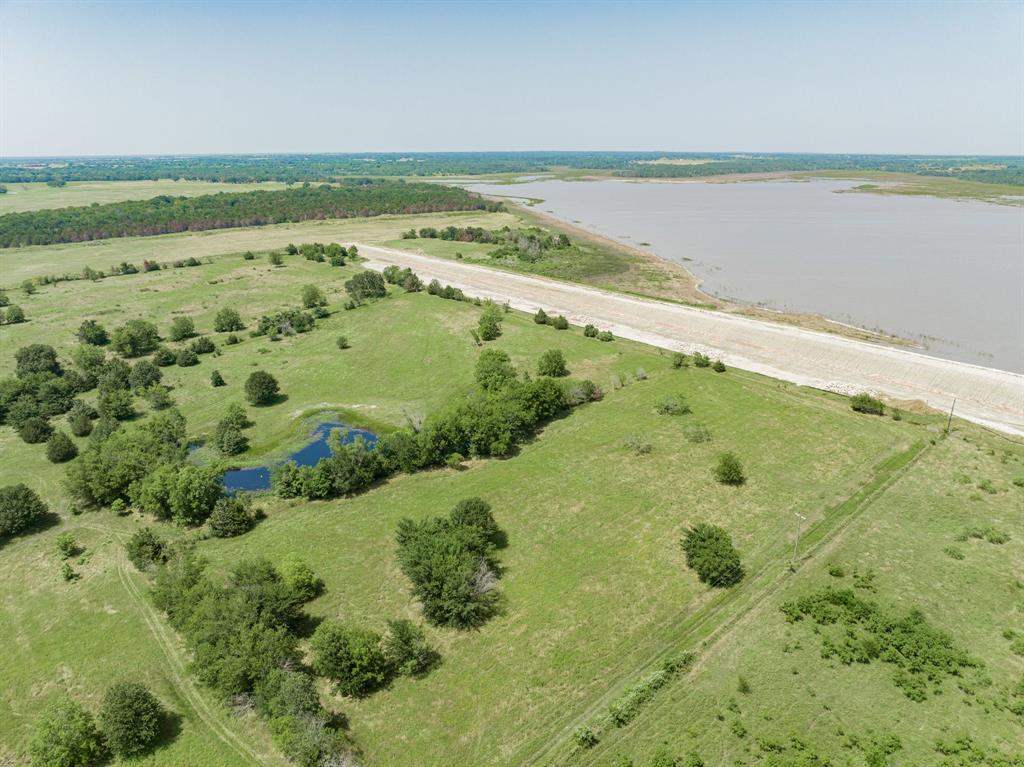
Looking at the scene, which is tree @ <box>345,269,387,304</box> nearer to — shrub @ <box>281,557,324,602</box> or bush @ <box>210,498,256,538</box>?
bush @ <box>210,498,256,538</box>

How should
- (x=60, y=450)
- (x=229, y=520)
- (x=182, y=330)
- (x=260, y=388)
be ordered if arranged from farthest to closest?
(x=182, y=330)
(x=260, y=388)
(x=60, y=450)
(x=229, y=520)

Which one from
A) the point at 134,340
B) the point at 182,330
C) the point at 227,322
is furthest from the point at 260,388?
the point at 227,322

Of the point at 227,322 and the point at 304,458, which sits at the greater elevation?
the point at 227,322

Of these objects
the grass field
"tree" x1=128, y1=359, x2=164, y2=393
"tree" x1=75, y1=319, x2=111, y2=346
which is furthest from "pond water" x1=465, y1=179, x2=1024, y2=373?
"tree" x1=75, y1=319, x2=111, y2=346

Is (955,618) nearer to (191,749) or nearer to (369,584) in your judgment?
(369,584)

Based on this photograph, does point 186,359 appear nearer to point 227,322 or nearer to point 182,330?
point 182,330

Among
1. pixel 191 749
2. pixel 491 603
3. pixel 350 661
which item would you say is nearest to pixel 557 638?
pixel 491 603
